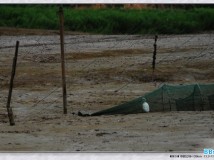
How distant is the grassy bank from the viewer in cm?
2108

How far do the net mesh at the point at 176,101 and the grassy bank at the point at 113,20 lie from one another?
8367mm

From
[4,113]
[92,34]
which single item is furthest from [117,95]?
[92,34]

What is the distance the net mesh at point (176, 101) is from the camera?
451 inches

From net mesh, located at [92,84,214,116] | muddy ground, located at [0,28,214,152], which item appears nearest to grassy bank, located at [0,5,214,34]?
muddy ground, located at [0,28,214,152]

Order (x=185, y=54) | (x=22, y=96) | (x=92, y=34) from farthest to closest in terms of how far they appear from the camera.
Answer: (x=92, y=34) → (x=185, y=54) → (x=22, y=96)

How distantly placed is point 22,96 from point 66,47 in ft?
22.6

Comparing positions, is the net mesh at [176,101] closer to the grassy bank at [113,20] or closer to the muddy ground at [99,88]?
the muddy ground at [99,88]

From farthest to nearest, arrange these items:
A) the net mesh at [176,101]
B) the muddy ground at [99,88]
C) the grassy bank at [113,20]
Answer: the grassy bank at [113,20] < the net mesh at [176,101] < the muddy ground at [99,88]

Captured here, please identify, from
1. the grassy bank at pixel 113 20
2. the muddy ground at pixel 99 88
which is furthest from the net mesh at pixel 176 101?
the grassy bank at pixel 113 20

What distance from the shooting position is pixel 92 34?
2409cm

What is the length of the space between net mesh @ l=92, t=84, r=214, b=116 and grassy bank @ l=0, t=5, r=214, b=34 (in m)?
8.37

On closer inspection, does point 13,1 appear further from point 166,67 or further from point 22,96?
point 166,67

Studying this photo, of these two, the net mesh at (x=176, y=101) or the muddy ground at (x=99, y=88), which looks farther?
the net mesh at (x=176, y=101)

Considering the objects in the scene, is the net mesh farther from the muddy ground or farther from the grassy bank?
the grassy bank
